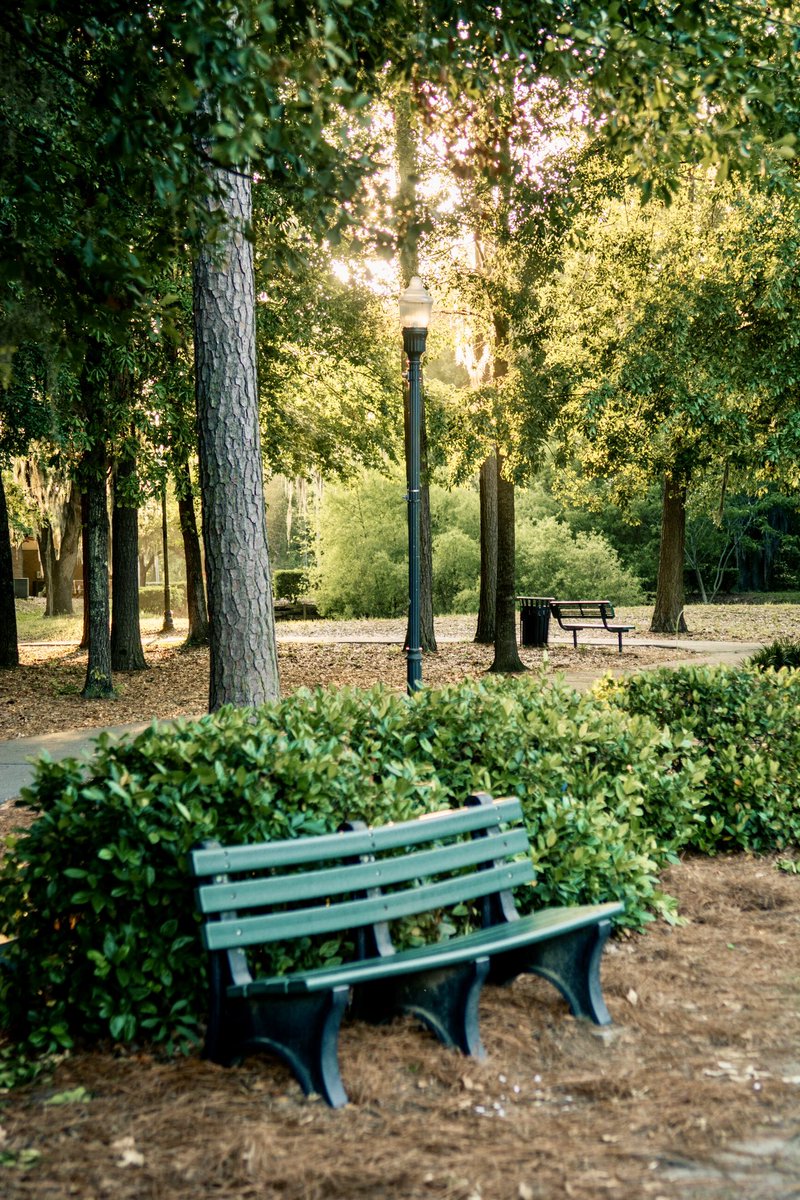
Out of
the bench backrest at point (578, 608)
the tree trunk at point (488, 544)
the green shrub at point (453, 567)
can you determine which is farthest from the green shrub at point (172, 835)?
the green shrub at point (453, 567)

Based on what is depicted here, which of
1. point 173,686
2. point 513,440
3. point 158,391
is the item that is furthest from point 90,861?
point 513,440

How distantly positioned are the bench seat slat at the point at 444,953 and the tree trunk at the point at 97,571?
1113 cm

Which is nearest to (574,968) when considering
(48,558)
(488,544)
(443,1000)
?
(443,1000)

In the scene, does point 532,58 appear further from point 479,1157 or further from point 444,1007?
point 479,1157

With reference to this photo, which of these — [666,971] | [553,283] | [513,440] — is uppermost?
[553,283]

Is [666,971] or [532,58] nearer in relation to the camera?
[666,971]

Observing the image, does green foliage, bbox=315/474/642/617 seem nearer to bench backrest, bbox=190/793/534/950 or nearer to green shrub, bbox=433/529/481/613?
green shrub, bbox=433/529/481/613

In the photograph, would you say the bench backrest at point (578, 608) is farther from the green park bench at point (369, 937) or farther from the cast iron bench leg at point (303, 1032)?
the cast iron bench leg at point (303, 1032)

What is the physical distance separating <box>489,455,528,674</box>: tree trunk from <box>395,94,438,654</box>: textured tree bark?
1.21 metres

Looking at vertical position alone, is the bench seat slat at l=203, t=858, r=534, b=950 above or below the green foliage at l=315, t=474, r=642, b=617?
below

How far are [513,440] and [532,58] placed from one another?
35.1 feet

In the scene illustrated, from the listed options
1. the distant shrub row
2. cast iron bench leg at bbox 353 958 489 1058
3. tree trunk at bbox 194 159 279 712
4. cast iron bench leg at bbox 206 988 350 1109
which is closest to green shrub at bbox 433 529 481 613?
tree trunk at bbox 194 159 279 712

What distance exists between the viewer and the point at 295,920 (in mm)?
3498

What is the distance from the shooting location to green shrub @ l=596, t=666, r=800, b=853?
646 centimetres
